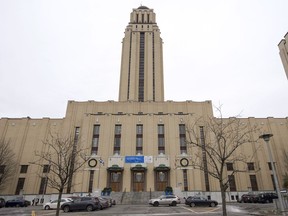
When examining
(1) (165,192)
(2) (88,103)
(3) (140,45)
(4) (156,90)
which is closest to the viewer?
(1) (165,192)

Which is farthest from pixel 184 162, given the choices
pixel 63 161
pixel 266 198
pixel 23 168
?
pixel 23 168

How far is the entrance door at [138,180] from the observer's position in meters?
44.2

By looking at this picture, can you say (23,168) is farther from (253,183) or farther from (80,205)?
(253,183)

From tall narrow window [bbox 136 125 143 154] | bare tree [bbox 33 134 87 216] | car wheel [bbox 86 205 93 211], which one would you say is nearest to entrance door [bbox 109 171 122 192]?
tall narrow window [bbox 136 125 143 154]

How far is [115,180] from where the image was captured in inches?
1766

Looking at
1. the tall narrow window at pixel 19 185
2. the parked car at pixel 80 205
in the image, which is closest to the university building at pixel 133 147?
the tall narrow window at pixel 19 185

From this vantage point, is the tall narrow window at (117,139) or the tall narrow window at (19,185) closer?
the tall narrow window at (19,185)

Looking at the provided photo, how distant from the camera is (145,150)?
155 feet

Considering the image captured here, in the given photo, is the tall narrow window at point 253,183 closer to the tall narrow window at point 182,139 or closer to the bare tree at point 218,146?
the bare tree at point 218,146

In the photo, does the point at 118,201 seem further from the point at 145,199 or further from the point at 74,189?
the point at 74,189

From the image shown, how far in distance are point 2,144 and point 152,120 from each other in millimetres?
33009

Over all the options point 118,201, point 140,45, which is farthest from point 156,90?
point 118,201

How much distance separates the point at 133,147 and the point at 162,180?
29.9 ft

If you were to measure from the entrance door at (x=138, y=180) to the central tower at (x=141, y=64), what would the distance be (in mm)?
26521
